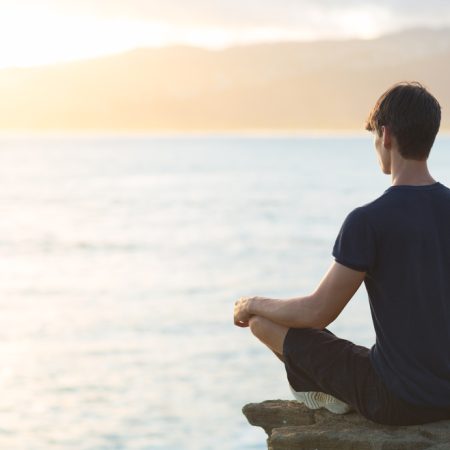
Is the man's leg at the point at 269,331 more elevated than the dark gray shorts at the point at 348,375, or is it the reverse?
the man's leg at the point at 269,331

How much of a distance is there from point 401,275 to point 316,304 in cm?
36

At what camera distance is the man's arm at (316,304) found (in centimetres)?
384

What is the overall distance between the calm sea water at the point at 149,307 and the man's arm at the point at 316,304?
8.85 metres

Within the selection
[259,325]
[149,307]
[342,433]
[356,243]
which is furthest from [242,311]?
[149,307]

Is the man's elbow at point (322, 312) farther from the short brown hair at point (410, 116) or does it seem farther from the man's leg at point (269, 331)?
the short brown hair at point (410, 116)

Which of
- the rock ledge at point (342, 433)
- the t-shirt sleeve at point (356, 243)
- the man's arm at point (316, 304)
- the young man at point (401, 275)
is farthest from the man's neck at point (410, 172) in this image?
the rock ledge at point (342, 433)

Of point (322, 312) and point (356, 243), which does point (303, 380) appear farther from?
point (356, 243)

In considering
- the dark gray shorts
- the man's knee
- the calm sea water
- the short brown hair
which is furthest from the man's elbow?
the calm sea water

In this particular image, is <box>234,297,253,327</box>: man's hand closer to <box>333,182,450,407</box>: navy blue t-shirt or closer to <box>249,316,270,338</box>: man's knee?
<box>249,316,270,338</box>: man's knee

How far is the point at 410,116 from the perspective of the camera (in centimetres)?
371

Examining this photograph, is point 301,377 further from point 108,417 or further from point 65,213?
→ point 65,213

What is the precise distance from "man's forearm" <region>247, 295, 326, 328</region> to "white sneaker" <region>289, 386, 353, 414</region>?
1.24ft

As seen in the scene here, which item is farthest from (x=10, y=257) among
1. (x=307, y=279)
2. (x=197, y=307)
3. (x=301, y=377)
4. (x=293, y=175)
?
(x=293, y=175)

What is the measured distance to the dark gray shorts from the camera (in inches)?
157
